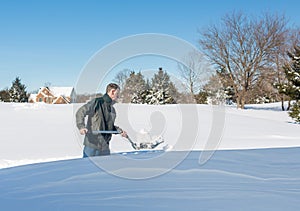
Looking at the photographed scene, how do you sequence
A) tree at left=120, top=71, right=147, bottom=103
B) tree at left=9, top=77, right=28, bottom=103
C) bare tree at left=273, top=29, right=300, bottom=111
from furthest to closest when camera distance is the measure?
1. tree at left=9, top=77, right=28, bottom=103
2. bare tree at left=273, top=29, right=300, bottom=111
3. tree at left=120, top=71, right=147, bottom=103

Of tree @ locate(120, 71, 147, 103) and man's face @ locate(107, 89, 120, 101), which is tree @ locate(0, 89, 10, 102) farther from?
man's face @ locate(107, 89, 120, 101)

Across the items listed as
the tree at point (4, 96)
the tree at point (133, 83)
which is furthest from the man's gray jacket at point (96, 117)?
the tree at point (4, 96)

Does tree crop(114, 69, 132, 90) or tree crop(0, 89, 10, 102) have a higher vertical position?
tree crop(0, 89, 10, 102)

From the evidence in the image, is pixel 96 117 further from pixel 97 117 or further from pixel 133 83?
pixel 133 83

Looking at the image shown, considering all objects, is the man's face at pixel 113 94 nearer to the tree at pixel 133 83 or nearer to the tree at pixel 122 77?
the tree at pixel 122 77

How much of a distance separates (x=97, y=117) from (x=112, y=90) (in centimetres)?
43

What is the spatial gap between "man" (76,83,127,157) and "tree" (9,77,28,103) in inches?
1644

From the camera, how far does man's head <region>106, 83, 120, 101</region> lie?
412 cm

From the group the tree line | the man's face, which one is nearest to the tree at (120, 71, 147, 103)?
the man's face

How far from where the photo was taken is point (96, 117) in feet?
13.6

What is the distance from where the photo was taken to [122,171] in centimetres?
307

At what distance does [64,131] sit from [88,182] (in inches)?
370

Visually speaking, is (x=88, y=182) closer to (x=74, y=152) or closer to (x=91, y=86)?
(x=91, y=86)

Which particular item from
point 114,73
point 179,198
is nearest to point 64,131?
point 114,73
